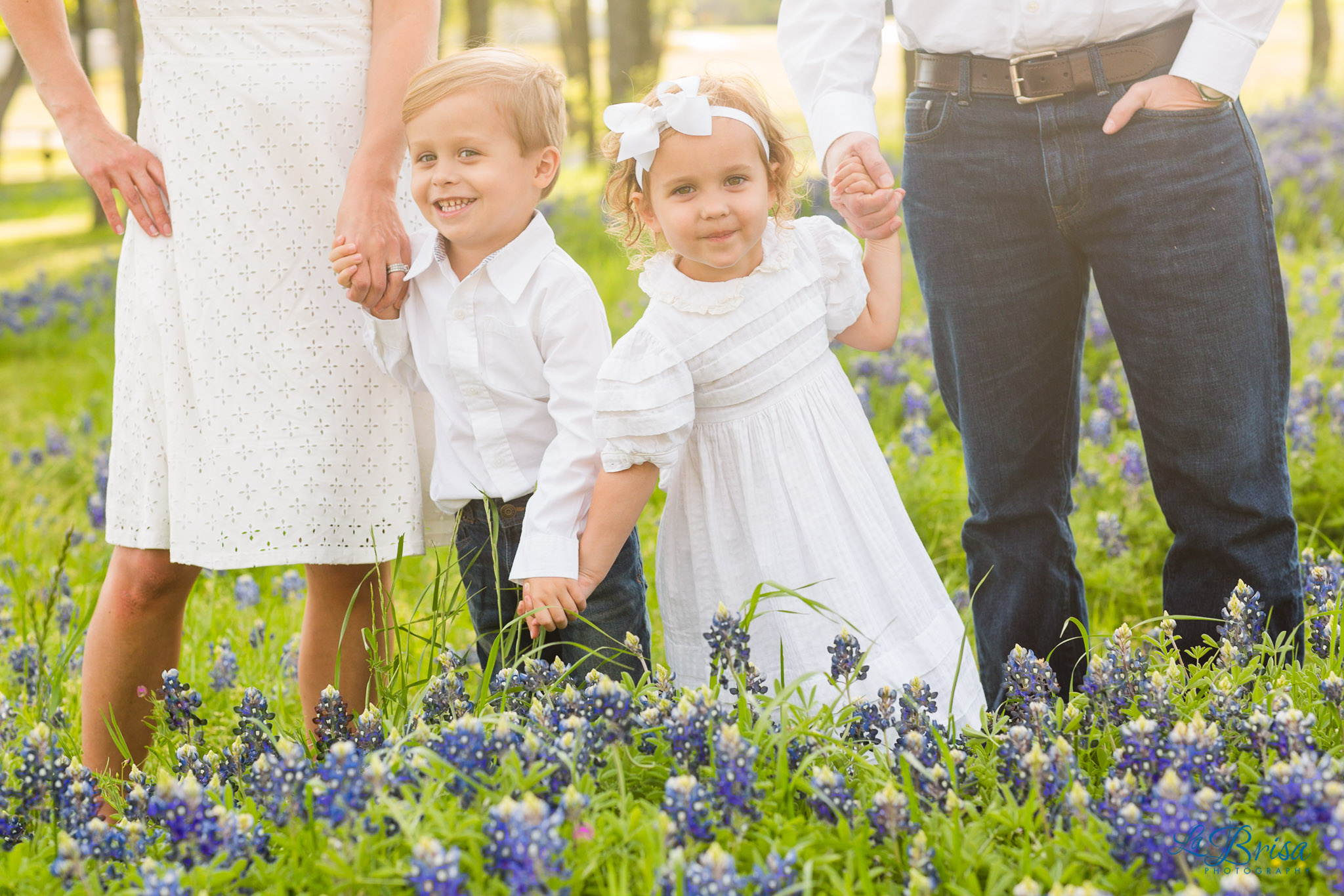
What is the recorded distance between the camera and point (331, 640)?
2.70 m

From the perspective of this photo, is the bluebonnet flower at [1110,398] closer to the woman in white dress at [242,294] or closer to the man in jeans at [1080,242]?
the man in jeans at [1080,242]

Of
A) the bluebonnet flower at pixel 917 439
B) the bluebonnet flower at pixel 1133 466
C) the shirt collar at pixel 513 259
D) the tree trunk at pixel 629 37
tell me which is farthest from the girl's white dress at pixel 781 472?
the tree trunk at pixel 629 37

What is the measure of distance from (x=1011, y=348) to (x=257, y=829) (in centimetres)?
173

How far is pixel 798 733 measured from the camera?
186cm

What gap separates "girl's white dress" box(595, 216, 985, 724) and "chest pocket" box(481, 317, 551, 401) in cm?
23

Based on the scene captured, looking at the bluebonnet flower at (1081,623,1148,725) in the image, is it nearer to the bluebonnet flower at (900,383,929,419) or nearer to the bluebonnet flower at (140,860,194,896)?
the bluebonnet flower at (140,860,194,896)

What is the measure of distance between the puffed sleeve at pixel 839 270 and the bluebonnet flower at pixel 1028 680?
755mm

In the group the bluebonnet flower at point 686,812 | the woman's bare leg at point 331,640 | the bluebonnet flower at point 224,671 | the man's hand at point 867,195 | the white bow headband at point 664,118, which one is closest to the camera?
the bluebonnet flower at point 686,812

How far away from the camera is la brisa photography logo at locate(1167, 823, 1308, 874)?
153 centimetres

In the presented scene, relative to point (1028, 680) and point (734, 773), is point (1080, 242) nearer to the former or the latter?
point (1028, 680)

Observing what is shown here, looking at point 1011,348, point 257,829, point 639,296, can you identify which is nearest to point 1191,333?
point 1011,348

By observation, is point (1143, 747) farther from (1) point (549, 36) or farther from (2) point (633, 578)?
(1) point (549, 36)

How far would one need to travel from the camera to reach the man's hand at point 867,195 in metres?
2.30

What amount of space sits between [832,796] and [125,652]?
1.63m
